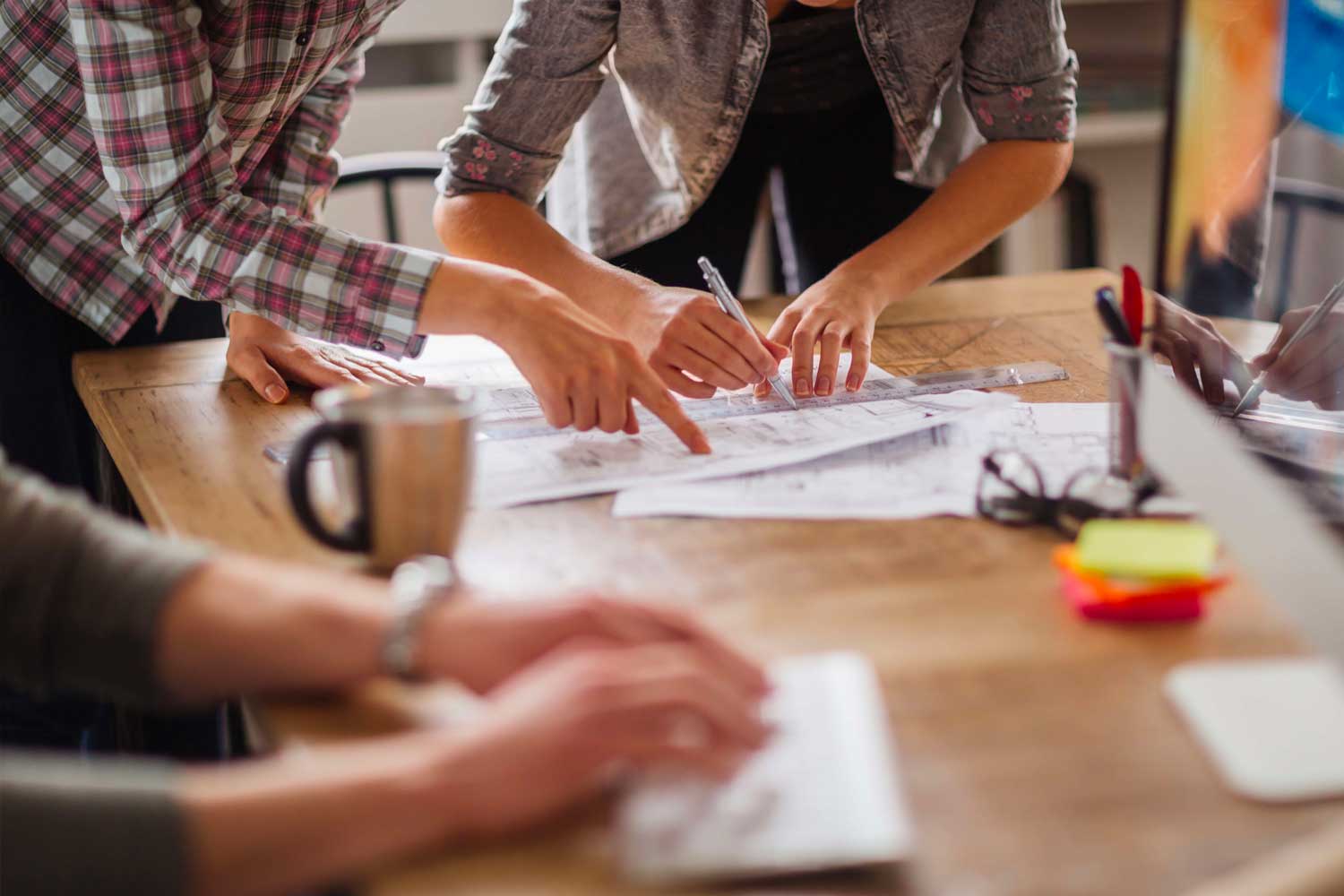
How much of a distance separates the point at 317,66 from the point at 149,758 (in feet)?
2.35

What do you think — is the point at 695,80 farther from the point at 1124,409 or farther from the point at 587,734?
the point at 587,734

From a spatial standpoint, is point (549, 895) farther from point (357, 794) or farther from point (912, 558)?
point (912, 558)

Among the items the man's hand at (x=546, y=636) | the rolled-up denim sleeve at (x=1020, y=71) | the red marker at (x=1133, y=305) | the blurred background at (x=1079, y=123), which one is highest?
the rolled-up denim sleeve at (x=1020, y=71)

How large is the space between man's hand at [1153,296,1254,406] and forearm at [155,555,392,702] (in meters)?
0.66

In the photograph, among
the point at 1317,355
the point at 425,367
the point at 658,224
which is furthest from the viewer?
the point at 658,224

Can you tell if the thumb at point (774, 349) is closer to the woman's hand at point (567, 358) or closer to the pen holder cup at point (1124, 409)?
the woman's hand at point (567, 358)

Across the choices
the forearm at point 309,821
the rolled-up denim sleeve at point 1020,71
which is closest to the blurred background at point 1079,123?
the rolled-up denim sleeve at point 1020,71

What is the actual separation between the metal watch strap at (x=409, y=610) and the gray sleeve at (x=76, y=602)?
0.11 m

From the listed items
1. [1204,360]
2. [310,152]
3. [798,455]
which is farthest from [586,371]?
[310,152]

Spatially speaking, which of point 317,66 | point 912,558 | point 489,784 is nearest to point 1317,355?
point 912,558

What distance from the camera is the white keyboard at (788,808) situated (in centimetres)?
49

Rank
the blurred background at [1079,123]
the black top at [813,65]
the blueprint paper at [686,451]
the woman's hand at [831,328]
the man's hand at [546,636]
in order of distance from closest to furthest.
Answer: the man's hand at [546,636]
the blueprint paper at [686,451]
the woman's hand at [831,328]
the black top at [813,65]
the blurred background at [1079,123]

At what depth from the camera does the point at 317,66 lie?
1.29m

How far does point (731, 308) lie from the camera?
114 centimetres
